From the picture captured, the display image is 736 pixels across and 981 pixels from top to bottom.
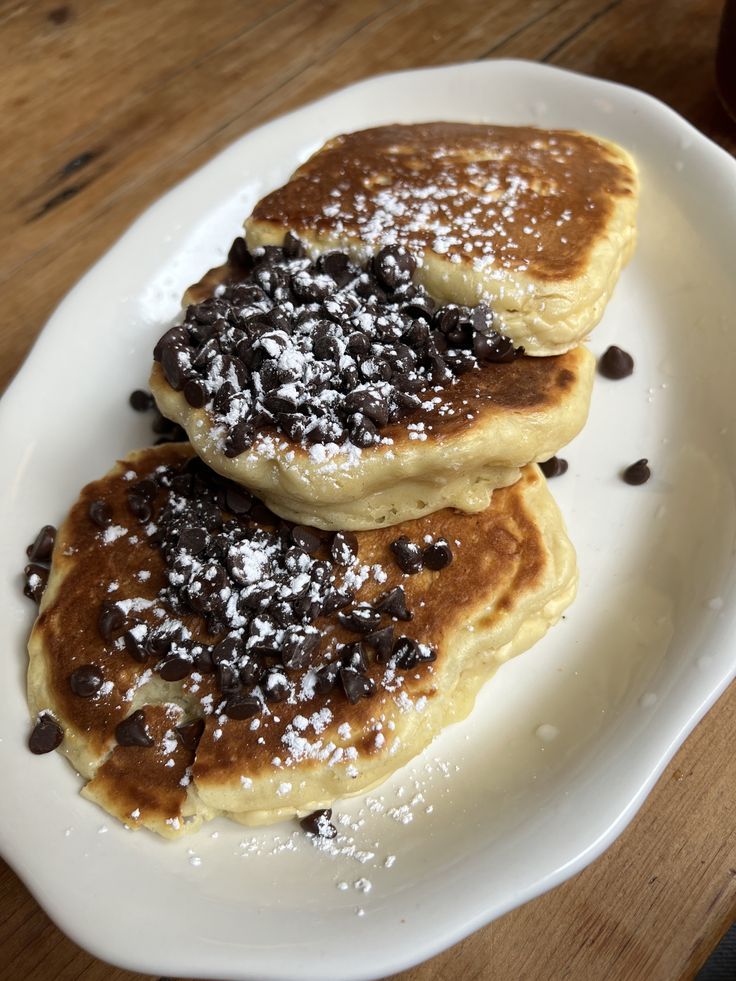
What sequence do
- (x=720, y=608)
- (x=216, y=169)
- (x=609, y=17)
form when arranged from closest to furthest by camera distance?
(x=720, y=608) → (x=216, y=169) → (x=609, y=17)

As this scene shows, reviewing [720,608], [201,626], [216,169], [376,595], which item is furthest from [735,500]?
[216,169]

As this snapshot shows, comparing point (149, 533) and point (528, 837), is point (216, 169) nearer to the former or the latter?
point (149, 533)

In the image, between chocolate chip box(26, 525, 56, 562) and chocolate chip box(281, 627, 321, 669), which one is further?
chocolate chip box(26, 525, 56, 562)

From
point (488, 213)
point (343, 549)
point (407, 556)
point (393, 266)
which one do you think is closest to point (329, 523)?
point (343, 549)

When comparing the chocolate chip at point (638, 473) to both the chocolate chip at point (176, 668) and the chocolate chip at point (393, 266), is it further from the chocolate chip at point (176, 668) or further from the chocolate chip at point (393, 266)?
the chocolate chip at point (176, 668)

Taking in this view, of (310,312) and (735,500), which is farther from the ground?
(310,312)

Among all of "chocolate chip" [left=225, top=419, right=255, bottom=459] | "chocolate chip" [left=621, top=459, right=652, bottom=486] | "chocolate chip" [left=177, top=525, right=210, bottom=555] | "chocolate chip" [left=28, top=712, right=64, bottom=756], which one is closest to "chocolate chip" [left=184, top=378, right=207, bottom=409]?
"chocolate chip" [left=225, top=419, right=255, bottom=459]

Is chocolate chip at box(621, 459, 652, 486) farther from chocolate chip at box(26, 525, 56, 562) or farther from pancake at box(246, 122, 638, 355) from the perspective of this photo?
chocolate chip at box(26, 525, 56, 562)
